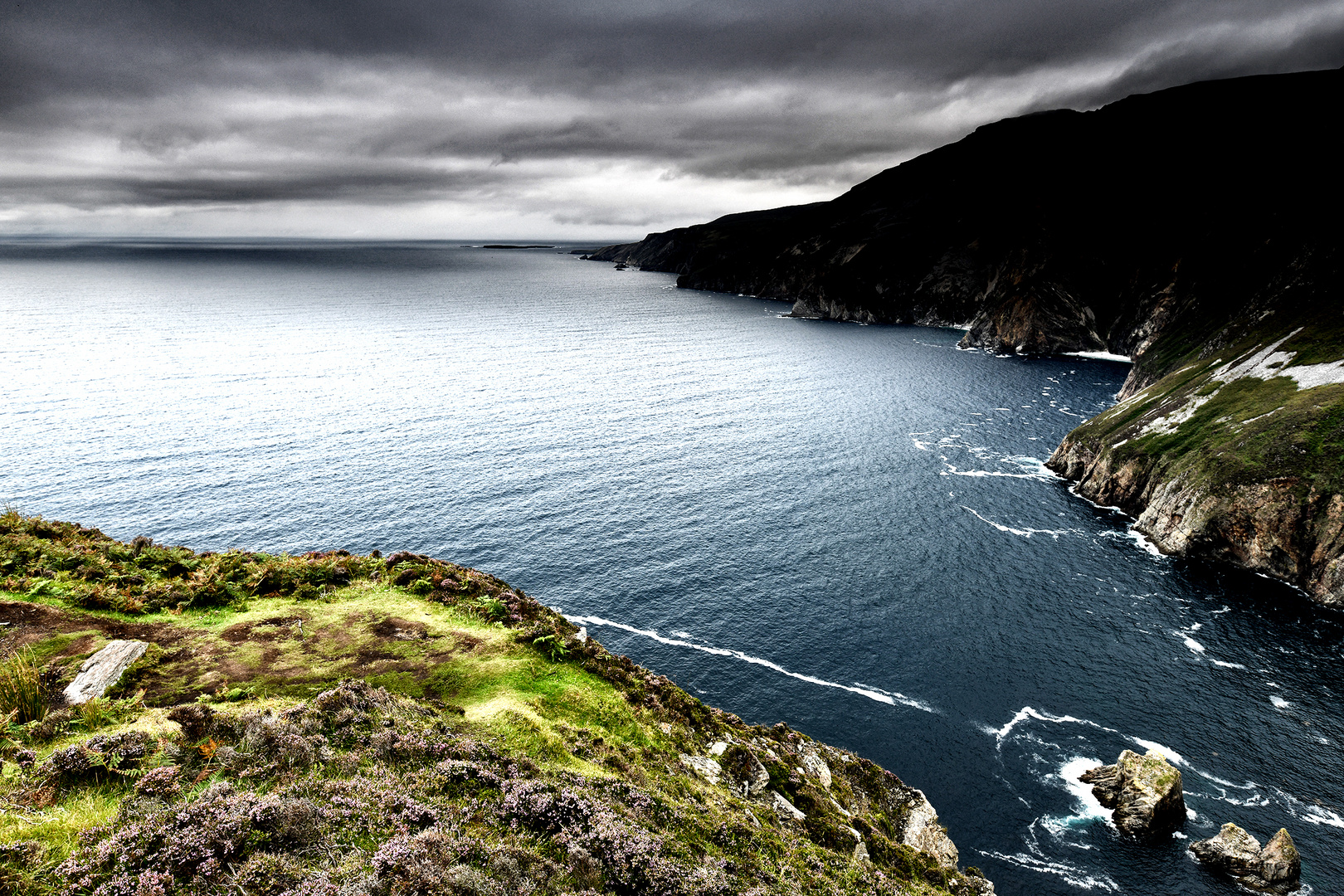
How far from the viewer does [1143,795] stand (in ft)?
139

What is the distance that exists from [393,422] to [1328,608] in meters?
122

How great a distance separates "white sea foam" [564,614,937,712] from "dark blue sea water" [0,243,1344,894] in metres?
0.21

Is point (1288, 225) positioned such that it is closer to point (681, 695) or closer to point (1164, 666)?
point (1164, 666)

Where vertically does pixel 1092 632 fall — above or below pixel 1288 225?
below

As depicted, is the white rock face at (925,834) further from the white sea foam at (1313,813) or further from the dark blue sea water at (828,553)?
the white sea foam at (1313,813)

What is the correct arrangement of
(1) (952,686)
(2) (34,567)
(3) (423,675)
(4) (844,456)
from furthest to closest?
(4) (844,456) < (1) (952,686) < (2) (34,567) < (3) (423,675)

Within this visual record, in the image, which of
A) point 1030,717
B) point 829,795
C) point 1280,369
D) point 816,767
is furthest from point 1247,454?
point 829,795

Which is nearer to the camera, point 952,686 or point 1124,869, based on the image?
point 1124,869

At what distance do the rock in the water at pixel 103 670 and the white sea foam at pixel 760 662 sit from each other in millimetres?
32083

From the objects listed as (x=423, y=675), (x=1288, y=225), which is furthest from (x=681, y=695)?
(x=1288, y=225)

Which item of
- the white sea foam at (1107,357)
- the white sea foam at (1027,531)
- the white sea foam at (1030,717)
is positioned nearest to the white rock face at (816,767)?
the white sea foam at (1030,717)

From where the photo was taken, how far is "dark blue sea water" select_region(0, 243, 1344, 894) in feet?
154

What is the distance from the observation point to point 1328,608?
65625mm

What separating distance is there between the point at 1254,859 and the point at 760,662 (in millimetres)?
32914
